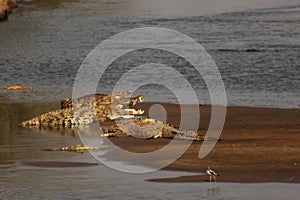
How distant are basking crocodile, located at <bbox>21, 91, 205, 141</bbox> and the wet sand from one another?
331 mm

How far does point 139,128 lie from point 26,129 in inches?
95.3

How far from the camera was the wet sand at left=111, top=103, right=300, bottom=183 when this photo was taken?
14031mm

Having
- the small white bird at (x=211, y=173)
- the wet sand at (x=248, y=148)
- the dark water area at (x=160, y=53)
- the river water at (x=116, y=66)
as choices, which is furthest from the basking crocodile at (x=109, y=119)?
the small white bird at (x=211, y=173)

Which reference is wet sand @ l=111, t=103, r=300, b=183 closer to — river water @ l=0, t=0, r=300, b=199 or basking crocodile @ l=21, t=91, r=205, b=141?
basking crocodile @ l=21, t=91, r=205, b=141

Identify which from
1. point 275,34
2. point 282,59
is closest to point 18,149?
point 282,59

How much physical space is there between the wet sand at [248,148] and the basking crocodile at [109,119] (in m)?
0.33

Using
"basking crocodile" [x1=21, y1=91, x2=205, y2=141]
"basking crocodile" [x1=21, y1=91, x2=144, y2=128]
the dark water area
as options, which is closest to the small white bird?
"basking crocodile" [x1=21, y1=91, x2=205, y2=141]

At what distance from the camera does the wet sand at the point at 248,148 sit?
14.0 meters

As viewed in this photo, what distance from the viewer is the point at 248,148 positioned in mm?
15922

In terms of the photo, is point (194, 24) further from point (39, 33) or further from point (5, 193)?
point (5, 193)

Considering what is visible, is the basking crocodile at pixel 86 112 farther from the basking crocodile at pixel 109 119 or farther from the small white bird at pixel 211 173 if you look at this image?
the small white bird at pixel 211 173

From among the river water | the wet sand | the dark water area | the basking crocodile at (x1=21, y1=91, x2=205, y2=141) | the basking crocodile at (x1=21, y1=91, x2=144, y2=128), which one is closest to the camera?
the river water

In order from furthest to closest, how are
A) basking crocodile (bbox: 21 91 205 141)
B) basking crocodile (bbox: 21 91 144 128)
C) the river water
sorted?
basking crocodile (bbox: 21 91 144 128) < basking crocodile (bbox: 21 91 205 141) < the river water

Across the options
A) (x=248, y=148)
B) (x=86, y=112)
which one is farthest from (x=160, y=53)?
(x=248, y=148)
